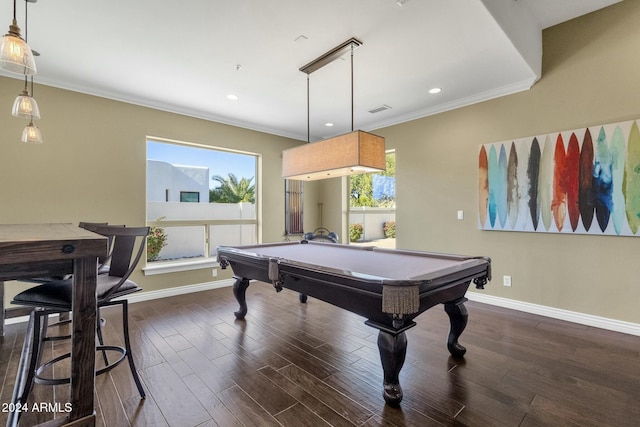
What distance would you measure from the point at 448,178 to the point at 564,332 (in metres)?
2.21

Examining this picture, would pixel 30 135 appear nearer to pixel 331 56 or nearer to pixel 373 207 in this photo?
pixel 331 56

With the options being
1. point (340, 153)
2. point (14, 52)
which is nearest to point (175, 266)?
point (340, 153)

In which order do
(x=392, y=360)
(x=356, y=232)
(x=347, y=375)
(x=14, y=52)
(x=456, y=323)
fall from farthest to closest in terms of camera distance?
(x=356, y=232)
(x=456, y=323)
(x=347, y=375)
(x=392, y=360)
(x=14, y=52)

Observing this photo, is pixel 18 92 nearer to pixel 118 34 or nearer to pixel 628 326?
pixel 118 34

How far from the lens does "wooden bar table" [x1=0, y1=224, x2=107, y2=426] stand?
3.67 ft

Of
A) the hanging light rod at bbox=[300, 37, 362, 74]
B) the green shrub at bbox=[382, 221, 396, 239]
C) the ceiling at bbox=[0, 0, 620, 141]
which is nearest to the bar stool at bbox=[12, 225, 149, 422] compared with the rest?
the ceiling at bbox=[0, 0, 620, 141]

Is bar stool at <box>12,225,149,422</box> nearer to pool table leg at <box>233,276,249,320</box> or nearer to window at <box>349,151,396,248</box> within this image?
pool table leg at <box>233,276,249,320</box>

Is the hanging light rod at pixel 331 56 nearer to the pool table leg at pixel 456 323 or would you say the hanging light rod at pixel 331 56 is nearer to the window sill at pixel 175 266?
the pool table leg at pixel 456 323

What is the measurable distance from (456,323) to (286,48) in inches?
114

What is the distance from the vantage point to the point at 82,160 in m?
3.58

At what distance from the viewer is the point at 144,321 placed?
320 cm

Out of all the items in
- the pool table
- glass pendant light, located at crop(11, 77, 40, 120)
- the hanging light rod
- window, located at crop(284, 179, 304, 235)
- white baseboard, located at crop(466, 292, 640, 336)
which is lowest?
white baseboard, located at crop(466, 292, 640, 336)

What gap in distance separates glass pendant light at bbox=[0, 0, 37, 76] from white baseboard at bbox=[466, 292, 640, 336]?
4.80m

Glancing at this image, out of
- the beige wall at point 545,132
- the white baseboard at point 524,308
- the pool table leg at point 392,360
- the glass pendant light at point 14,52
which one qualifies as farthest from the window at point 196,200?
the pool table leg at point 392,360
